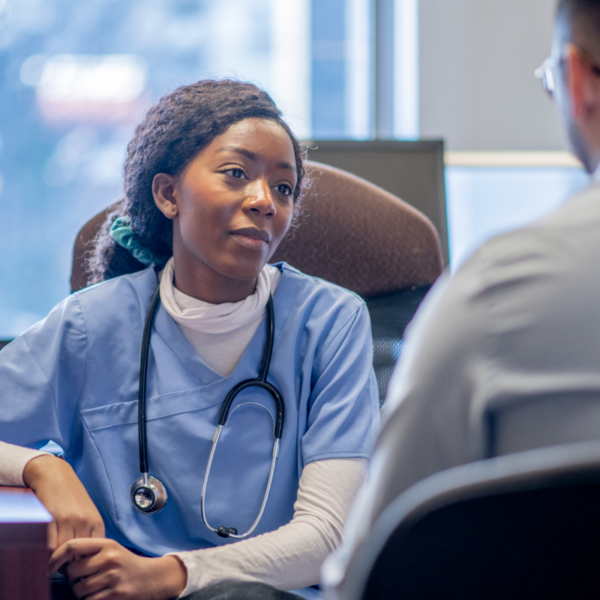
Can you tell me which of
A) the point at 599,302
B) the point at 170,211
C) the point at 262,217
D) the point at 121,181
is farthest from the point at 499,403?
the point at 121,181

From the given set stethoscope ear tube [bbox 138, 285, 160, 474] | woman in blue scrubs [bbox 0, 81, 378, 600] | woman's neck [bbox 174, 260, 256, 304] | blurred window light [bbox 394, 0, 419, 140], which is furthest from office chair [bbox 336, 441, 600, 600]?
blurred window light [bbox 394, 0, 419, 140]

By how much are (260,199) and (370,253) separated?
1.27 ft

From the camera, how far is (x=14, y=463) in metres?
0.94

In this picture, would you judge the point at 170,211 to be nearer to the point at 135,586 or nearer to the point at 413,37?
the point at 135,586

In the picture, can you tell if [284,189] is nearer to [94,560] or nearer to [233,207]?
[233,207]

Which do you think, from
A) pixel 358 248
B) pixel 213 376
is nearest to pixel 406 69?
pixel 358 248

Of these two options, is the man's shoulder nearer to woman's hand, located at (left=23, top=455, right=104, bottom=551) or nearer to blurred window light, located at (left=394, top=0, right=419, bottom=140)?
woman's hand, located at (left=23, top=455, right=104, bottom=551)

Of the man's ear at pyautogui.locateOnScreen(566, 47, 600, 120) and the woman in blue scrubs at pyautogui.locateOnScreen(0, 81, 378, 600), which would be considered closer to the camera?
the man's ear at pyautogui.locateOnScreen(566, 47, 600, 120)

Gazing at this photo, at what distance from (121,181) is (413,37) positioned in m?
1.47

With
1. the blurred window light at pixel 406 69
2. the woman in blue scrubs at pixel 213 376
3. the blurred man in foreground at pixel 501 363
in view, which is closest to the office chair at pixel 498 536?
the blurred man in foreground at pixel 501 363

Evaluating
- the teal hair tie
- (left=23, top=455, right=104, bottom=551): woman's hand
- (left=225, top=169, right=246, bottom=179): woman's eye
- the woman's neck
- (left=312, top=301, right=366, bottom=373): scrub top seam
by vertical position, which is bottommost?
(left=23, top=455, right=104, bottom=551): woman's hand

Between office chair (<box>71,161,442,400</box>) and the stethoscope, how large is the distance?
33cm

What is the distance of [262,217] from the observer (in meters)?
1.10

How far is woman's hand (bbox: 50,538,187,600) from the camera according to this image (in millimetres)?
828
